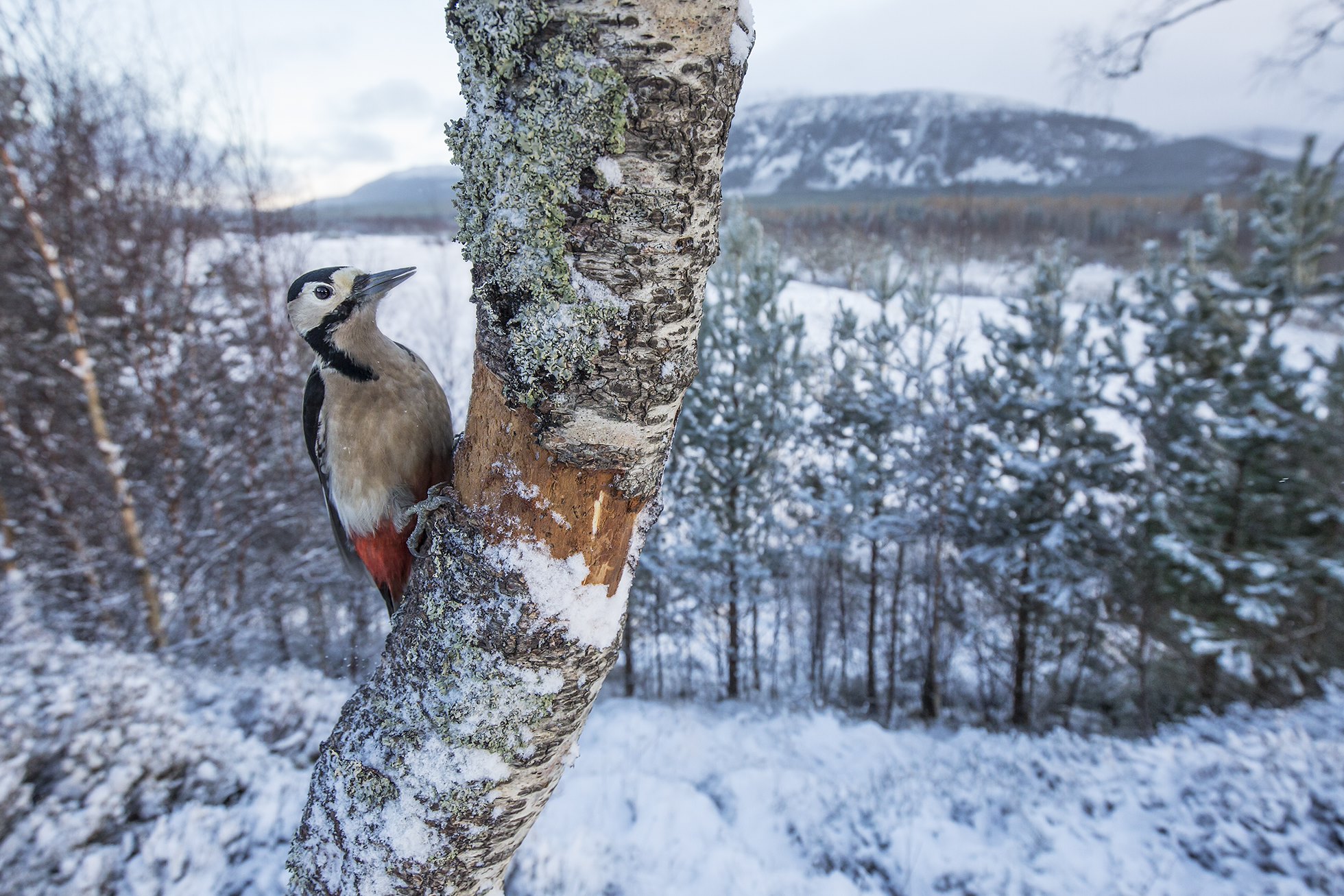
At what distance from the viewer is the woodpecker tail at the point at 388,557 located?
5.84 feet

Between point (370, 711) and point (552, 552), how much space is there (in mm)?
519

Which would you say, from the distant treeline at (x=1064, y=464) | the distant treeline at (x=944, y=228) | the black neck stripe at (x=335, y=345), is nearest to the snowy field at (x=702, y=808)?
the distant treeline at (x=1064, y=464)

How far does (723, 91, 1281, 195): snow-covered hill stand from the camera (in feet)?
54.7

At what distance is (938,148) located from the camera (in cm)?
1978

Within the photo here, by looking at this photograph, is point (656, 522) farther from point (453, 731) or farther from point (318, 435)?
point (318, 435)

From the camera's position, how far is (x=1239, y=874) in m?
4.31

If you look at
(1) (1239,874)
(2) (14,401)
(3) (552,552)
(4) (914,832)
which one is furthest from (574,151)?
(2) (14,401)

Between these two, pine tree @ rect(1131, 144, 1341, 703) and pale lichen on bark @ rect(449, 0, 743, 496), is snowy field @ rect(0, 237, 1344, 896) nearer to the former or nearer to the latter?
pine tree @ rect(1131, 144, 1341, 703)

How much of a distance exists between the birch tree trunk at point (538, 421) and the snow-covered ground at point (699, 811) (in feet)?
11.7

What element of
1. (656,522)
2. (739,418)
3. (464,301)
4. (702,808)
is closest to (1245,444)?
(739,418)

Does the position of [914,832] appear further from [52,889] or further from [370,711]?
[52,889]

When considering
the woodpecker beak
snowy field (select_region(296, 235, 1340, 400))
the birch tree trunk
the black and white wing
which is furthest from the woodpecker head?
snowy field (select_region(296, 235, 1340, 400))

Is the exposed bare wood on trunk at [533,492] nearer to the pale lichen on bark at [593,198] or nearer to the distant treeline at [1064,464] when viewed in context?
the pale lichen on bark at [593,198]

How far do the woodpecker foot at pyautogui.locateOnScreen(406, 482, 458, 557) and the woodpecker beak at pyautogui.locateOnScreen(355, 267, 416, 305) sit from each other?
2.22ft
